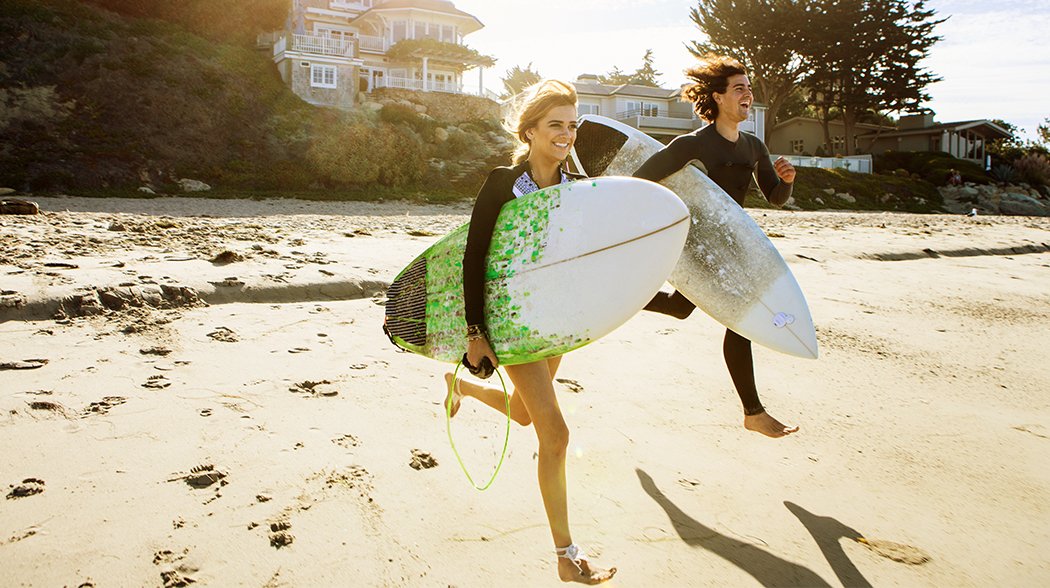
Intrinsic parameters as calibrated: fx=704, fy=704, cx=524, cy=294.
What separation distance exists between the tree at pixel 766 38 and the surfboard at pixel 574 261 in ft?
119

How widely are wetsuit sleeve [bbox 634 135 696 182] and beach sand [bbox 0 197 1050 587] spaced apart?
1236mm

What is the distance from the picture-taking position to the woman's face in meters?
2.47

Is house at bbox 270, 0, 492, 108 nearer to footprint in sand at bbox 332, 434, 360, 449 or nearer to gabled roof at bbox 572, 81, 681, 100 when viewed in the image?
gabled roof at bbox 572, 81, 681, 100

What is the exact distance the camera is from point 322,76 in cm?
2369

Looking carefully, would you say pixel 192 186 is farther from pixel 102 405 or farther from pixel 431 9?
pixel 431 9

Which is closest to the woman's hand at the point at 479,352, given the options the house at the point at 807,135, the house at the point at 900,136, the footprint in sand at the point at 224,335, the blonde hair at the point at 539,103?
the blonde hair at the point at 539,103

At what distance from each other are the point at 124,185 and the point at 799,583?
54.0 ft

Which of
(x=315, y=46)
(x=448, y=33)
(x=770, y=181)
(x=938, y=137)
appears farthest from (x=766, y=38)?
(x=770, y=181)

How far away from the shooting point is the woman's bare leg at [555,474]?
2.20m

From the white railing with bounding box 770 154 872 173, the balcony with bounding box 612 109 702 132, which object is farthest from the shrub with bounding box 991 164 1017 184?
the balcony with bounding box 612 109 702 132

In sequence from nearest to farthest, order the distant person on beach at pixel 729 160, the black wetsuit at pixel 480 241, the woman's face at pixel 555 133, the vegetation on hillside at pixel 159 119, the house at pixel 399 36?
the black wetsuit at pixel 480 241 → the woman's face at pixel 555 133 → the distant person on beach at pixel 729 160 → the vegetation on hillside at pixel 159 119 → the house at pixel 399 36

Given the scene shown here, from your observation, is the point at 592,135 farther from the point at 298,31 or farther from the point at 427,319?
the point at 298,31

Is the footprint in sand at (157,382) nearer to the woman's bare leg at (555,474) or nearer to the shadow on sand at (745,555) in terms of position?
the woman's bare leg at (555,474)

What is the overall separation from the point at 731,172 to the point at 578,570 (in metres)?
2.18
